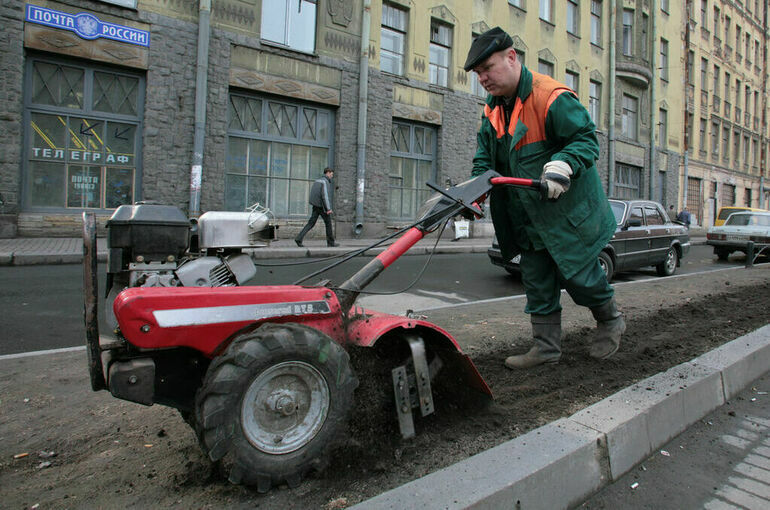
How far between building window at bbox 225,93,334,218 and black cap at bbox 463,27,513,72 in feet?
38.8

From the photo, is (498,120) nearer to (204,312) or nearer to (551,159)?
(551,159)

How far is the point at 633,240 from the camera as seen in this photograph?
939 cm

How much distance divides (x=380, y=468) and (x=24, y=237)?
12.2 meters

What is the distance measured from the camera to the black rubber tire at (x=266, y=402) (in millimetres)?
1673

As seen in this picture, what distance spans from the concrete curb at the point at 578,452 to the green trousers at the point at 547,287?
560mm

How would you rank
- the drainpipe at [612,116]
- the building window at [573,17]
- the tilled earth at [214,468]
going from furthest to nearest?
the drainpipe at [612,116] → the building window at [573,17] → the tilled earth at [214,468]

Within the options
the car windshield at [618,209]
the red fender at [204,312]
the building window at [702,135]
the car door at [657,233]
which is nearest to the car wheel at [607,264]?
the car windshield at [618,209]

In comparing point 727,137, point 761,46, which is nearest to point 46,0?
point 727,137

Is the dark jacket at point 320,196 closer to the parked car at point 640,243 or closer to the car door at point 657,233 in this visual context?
the parked car at point 640,243

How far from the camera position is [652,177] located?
91.1ft

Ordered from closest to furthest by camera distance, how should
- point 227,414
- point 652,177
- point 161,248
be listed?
point 227,414, point 161,248, point 652,177

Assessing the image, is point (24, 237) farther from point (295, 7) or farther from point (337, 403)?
point (337, 403)

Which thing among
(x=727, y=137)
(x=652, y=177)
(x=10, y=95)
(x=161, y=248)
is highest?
(x=727, y=137)

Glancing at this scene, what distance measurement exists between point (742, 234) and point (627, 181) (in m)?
13.7
